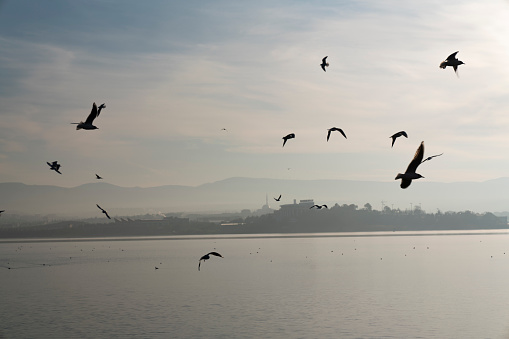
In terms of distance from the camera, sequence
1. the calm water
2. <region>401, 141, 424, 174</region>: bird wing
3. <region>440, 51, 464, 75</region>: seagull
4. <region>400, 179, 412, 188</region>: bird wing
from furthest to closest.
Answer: the calm water
<region>440, 51, 464, 75</region>: seagull
<region>401, 141, 424, 174</region>: bird wing
<region>400, 179, 412, 188</region>: bird wing

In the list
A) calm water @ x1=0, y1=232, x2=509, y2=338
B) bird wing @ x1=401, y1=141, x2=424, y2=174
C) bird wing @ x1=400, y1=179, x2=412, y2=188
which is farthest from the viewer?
calm water @ x1=0, y1=232, x2=509, y2=338

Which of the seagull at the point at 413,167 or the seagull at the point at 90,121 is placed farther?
the seagull at the point at 90,121

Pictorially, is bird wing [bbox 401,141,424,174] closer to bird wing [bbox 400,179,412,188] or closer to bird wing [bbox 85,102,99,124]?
bird wing [bbox 400,179,412,188]

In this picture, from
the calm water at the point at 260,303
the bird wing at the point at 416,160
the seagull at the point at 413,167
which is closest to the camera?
the seagull at the point at 413,167

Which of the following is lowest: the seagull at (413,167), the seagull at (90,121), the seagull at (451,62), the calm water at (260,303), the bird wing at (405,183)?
the calm water at (260,303)

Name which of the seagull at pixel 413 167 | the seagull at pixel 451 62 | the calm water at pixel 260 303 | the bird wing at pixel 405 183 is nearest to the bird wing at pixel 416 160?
the seagull at pixel 413 167

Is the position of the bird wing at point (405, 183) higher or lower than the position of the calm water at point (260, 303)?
higher

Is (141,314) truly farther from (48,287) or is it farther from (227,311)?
(48,287)

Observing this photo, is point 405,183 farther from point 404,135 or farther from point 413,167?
point 404,135

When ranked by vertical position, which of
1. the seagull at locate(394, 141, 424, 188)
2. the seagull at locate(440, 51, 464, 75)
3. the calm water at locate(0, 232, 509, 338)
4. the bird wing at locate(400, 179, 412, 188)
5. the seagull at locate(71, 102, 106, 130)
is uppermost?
the seagull at locate(440, 51, 464, 75)

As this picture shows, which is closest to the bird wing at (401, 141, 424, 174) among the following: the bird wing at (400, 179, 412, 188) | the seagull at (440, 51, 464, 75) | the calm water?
the bird wing at (400, 179, 412, 188)

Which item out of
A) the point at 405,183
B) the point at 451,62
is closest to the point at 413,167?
the point at 405,183

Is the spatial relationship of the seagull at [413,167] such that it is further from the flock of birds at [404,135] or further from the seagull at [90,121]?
the seagull at [90,121]

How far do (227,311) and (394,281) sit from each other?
3626 centimetres
